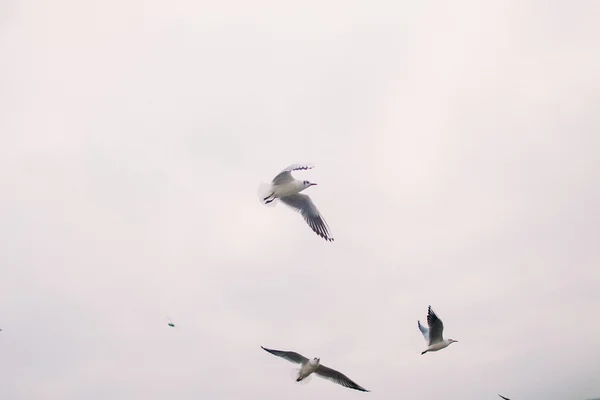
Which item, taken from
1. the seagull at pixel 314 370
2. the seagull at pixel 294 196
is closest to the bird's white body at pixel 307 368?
the seagull at pixel 314 370

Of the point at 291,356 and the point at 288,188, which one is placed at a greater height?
the point at 288,188

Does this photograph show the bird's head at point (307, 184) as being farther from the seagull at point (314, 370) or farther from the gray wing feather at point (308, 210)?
the seagull at point (314, 370)

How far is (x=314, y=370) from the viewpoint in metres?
22.5

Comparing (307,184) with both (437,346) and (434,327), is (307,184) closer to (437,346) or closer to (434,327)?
(434,327)

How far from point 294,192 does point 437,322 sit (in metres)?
8.35

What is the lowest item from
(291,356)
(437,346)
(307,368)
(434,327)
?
(307,368)

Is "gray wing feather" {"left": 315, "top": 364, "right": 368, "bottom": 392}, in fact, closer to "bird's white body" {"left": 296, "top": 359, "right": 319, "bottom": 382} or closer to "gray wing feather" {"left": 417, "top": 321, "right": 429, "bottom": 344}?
"bird's white body" {"left": 296, "top": 359, "right": 319, "bottom": 382}

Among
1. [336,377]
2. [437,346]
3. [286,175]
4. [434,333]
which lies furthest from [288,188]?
[437,346]

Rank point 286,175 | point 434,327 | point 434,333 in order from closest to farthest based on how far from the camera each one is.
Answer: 1. point 286,175
2. point 434,327
3. point 434,333

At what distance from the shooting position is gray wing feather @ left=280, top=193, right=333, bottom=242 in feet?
72.7

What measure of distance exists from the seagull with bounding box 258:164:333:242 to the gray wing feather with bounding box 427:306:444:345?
5848 millimetres

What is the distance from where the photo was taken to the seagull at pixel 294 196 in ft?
66.7

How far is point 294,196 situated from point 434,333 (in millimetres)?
8539

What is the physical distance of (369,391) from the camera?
2222 centimetres
